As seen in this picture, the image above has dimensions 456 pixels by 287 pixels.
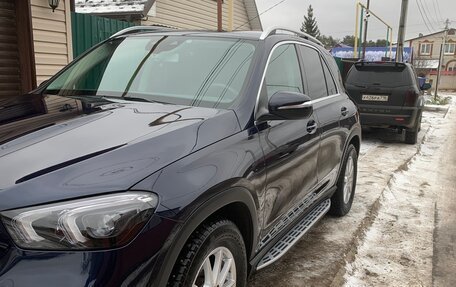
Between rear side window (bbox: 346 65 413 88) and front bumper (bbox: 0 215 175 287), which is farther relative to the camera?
rear side window (bbox: 346 65 413 88)

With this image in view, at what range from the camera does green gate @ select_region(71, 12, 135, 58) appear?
7.49 metres

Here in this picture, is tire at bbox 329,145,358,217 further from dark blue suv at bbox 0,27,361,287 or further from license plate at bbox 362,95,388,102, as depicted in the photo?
license plate at bbox 362,95,388,102

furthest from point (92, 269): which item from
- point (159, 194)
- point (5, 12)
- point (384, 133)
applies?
point (384, 133)

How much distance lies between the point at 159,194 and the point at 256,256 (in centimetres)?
116

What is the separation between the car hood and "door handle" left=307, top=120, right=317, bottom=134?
42.5 inches

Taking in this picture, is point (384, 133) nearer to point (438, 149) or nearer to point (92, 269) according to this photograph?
point (438, 149)

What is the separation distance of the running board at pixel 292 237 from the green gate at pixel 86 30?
517 centimetres

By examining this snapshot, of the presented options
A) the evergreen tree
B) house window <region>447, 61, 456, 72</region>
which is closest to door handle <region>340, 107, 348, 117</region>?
house window <region>447, 61, 456, 72</region>

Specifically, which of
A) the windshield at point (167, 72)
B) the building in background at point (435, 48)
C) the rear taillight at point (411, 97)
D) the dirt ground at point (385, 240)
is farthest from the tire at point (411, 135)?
the building in background at point (435, 48)

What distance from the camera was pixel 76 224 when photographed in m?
1.67

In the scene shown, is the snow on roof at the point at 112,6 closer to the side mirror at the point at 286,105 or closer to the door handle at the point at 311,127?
the door handle at the point at 311,127

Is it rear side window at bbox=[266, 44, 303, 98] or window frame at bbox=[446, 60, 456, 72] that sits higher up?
rear side window at bbox=[266, 44, 303, 98]

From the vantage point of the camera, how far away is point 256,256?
279cm

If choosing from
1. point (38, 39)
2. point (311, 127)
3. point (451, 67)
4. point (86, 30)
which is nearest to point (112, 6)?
point (86, 30)
